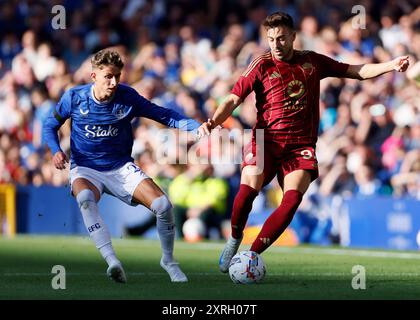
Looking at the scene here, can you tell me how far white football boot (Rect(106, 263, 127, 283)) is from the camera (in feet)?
32.4

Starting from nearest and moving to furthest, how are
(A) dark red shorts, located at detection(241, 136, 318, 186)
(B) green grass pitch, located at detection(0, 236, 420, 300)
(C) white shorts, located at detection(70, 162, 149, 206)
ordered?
(B) green grass pitch, located at detection(0, 236, 420, 300) → (C) white shorts, located at detection(70, 162, 149, 206) → (A) dark red shorts, located at detection(241, 136, 318, 186)

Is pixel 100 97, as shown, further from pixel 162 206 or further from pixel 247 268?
pixel 247 268

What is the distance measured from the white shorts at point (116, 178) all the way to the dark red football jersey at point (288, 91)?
122 centimetres

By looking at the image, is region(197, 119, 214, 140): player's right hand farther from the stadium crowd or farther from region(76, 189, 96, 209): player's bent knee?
the stadium crowd

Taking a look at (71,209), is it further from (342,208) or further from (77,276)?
(77,276)

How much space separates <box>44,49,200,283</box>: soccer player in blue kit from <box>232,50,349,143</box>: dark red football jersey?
2.46 ft

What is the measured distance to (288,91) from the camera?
10.6 meters

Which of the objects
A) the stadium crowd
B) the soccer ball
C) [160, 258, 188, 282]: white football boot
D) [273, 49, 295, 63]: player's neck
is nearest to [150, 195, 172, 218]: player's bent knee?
[160, 258, 188, 282]: white football boot

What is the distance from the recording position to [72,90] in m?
10.5

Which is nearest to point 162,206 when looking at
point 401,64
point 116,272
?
point 116,272

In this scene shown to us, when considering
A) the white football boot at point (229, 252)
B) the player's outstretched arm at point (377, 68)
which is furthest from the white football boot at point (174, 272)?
the player's outstretched arm at point (377, 68)

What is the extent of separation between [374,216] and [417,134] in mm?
1440

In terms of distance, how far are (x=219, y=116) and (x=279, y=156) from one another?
0.75 m
